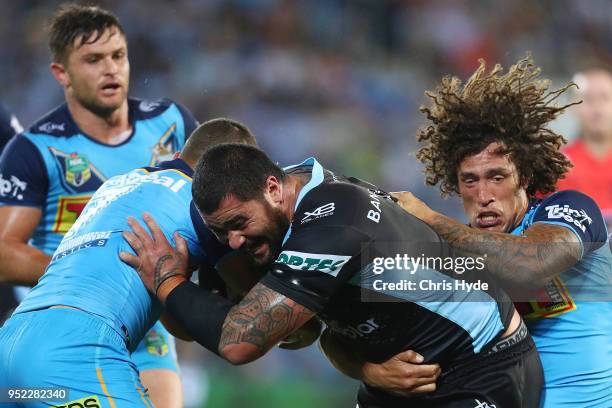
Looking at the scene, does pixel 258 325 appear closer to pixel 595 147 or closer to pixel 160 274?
pixel 160 274

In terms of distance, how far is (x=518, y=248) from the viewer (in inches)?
186

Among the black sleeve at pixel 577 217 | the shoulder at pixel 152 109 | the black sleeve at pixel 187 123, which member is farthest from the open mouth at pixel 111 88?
the black sleeve at pixel 577 217

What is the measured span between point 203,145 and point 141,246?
0.77m

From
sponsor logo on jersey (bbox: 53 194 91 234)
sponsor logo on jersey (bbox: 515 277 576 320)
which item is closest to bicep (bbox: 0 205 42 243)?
sponsor logo on jersey (bbox: 53 194 91 234)

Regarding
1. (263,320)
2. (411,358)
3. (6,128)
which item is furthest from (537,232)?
(6,128)

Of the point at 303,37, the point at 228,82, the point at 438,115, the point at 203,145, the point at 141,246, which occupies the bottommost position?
the point at 141,246

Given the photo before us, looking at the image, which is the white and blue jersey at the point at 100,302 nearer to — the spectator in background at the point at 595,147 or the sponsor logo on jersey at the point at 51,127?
the sponsor logo on jersey at the point at 51,127

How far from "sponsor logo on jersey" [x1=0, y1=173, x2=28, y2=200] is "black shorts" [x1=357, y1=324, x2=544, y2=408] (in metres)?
3.03

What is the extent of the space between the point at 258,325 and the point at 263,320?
31 mm

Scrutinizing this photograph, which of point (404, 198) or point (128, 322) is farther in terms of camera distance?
Answer: point (404, 198)

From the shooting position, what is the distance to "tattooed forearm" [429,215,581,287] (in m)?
4.68

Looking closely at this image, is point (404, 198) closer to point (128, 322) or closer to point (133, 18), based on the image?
point (128, 322)

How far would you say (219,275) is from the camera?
16.3 feet

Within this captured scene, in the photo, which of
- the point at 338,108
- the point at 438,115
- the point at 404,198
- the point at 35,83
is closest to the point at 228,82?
the point at 338,108
